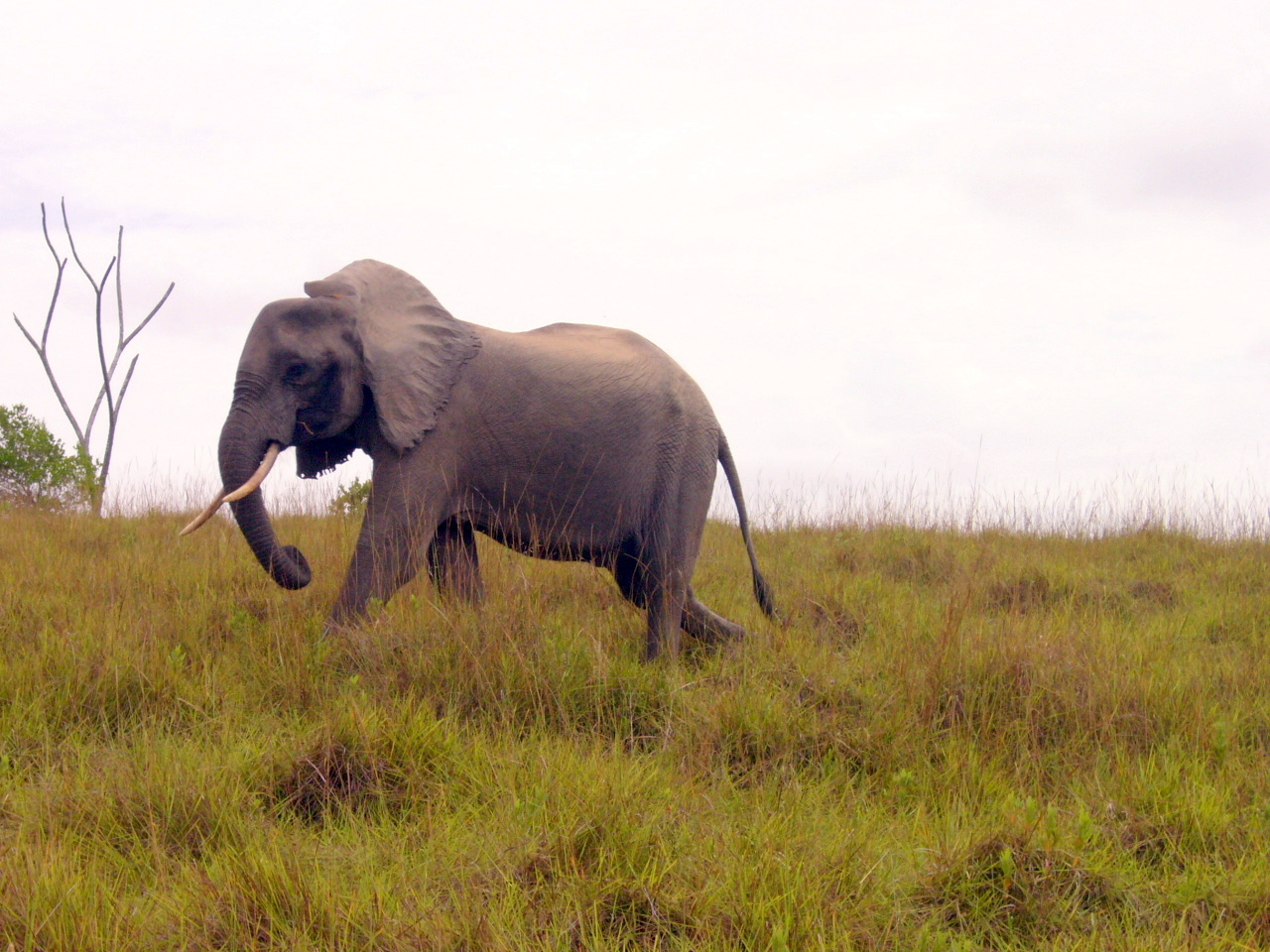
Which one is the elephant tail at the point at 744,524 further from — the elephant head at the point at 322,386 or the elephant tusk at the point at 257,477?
the elephant tusk at the point at 257,477

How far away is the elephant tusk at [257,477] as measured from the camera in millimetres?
5062

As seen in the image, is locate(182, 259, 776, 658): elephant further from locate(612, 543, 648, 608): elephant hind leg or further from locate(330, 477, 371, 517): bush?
locate(330, 477, 371, 517): bush

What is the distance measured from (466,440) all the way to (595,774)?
2.32 metres

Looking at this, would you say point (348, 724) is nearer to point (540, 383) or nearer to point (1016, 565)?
point (540, 383)

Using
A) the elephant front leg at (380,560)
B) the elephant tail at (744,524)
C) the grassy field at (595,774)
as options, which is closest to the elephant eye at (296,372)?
the elephant front leg at (380,560)

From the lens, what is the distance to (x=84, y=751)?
403cm

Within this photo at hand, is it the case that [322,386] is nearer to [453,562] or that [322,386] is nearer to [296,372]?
[296,372]

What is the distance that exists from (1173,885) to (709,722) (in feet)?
5.42

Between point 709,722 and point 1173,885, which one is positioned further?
point 709,722

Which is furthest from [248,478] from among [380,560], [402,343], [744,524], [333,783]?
[744,524]

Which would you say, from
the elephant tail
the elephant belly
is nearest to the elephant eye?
the elephant belly

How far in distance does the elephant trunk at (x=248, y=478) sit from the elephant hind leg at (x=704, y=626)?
209cm

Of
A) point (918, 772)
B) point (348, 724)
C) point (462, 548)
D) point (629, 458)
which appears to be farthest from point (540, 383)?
point (918, 772)

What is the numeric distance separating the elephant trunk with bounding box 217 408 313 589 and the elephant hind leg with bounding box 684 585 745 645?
82.5 inches
